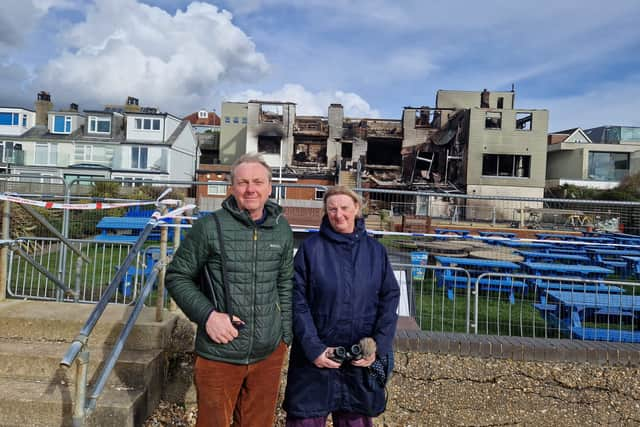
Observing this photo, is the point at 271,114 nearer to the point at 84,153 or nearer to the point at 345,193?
the point at 84,153

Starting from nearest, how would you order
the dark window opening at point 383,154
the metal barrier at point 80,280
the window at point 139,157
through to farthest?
the metal barrier at point 80,280 < the window at point 139,157 < the dark window opening at point 383,154

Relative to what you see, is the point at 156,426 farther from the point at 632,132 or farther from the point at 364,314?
the point at 632,132

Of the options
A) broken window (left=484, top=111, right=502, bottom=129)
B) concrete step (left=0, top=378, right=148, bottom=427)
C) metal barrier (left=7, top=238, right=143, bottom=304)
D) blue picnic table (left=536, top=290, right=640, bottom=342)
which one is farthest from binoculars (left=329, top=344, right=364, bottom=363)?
broken window (left=484, top=111, right=502, bottom=129)

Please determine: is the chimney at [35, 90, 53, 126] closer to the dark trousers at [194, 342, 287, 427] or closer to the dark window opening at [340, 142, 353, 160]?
the dark window opening at [340, 142, 353, 160]

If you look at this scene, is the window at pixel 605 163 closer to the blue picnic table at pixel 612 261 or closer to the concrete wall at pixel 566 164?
the concrete wall at pixel 566 164

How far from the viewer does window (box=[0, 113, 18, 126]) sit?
136 ft

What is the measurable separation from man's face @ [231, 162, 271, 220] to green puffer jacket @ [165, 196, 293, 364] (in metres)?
0.05

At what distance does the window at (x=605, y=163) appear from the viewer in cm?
4416

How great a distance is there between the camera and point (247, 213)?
8.30 feet

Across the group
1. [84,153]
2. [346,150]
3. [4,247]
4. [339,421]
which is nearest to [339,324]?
[339,421]

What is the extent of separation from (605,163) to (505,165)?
505 inches

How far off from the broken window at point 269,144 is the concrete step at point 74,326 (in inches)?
1696

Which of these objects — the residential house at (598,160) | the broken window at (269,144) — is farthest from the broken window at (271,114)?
the residential house at (598,160)

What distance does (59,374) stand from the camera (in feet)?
11.5
